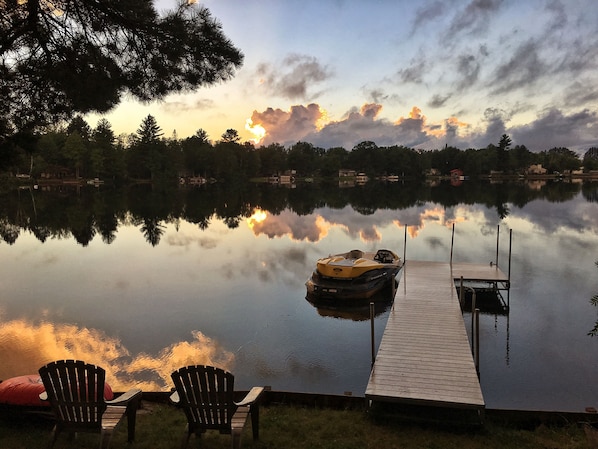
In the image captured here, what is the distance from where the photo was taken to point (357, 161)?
189000mm

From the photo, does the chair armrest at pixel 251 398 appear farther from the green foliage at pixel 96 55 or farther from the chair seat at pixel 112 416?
the green foliage at pixel 96 55

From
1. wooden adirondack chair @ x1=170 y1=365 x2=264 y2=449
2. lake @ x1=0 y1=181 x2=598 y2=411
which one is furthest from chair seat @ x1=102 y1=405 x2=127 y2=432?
lake @ x1=0 y1=181 x2=598 y2=411

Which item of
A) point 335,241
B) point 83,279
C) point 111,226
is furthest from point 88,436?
point 111,226

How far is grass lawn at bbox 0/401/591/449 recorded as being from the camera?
6.57 m

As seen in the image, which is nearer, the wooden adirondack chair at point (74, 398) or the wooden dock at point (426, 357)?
the wooden adirondack chair at point (74, 398)

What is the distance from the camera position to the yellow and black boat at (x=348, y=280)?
62.9ft

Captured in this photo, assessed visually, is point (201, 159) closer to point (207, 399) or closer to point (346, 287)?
point (346, 287)

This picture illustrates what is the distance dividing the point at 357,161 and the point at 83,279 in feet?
564

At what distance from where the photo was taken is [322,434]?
7.05 metres

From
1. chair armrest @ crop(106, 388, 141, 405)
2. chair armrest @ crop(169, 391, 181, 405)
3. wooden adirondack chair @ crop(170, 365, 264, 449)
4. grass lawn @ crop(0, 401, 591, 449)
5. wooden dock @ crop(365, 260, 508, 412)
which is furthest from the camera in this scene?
wooden dock @ crop(365, 260, 508, 412)

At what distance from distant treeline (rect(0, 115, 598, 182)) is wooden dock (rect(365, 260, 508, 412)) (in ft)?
228

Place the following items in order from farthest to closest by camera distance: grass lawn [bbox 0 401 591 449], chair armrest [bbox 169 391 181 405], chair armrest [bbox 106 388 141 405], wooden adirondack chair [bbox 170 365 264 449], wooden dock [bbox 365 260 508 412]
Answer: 1. wooden dock [bbox 365 260 508 412]
2. grass lawn [bbox 0 401 591 449]
3. chair armrest [bbox 106 388 141 405]
4. chair armrest [bbox 169 391 181 405]
5. wooden adirondack chair [bbox 170 365 264 449]

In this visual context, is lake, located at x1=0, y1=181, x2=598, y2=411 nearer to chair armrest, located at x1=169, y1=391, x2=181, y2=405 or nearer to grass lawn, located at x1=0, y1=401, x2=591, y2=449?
grass lawn, located at x1=0, y1=401, x2=591, y2=449

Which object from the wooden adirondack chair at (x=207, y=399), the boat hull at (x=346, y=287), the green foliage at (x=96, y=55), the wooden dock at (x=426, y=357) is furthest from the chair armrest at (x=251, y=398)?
the boat hull at (x=346, y=287)
